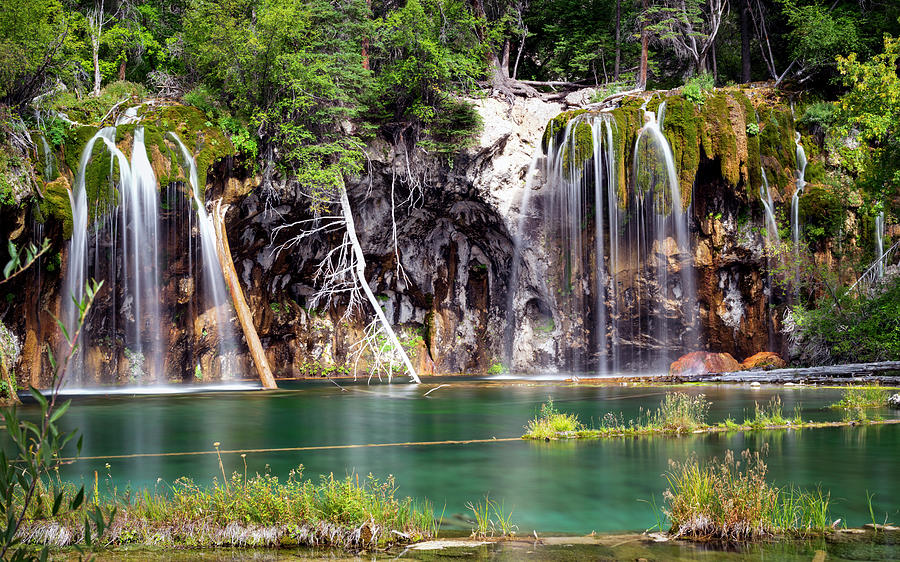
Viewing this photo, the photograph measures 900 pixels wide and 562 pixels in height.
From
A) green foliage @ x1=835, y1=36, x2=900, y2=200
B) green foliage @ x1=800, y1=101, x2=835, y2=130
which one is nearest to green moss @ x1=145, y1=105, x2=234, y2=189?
green foliage @ x1=835, y1=36, x2=900, y2=200

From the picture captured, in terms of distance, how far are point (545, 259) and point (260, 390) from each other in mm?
11985

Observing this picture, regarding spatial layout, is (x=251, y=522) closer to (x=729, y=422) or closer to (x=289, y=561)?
(x=289, y=561)

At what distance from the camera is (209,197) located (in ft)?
78.0

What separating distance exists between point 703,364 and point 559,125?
9722mm

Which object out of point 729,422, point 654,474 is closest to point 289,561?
point 654,474

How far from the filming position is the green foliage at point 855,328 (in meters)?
18.8

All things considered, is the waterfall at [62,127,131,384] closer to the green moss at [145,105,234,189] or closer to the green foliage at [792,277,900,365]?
the green moss at [145,105,234,189]

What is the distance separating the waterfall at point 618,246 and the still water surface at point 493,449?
7618 millimetres

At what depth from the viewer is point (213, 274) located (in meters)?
24.6

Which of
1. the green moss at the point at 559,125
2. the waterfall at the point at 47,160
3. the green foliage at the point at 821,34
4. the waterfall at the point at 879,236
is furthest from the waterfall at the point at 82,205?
the waterfall at the point at 879,236

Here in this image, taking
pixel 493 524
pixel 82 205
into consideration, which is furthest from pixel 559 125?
pixel 493 524

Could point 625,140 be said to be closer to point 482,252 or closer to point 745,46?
point 482,252

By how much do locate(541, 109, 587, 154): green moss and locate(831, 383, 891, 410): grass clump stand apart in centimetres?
1355

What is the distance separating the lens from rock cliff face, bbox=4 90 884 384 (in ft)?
80.2
